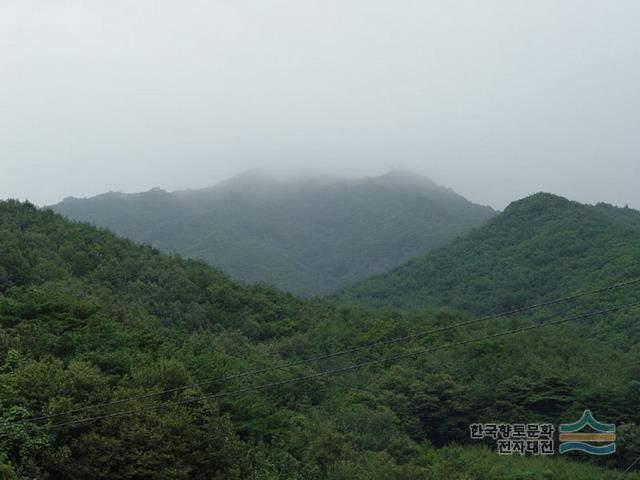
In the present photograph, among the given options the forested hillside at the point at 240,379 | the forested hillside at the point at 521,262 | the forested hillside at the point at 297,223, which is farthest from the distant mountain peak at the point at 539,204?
the forested hillside at the point at 240,379

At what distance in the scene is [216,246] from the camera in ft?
280

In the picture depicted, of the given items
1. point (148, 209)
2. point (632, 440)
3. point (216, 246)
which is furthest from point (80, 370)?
point (148, 209)

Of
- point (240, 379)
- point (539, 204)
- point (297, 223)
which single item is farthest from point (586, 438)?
point (297, 223)

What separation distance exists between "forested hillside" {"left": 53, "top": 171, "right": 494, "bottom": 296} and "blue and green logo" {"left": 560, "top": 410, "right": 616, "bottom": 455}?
5092cm

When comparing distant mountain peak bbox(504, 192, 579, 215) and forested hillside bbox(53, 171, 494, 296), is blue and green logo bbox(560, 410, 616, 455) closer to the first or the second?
distant mountain peak bbox(504, 192, 579, 215)

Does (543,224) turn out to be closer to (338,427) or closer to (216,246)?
(216,246)

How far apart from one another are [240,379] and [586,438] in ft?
42.6

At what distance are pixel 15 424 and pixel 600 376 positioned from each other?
84.1 ft

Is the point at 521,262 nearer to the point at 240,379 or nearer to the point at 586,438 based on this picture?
the point at 586,438

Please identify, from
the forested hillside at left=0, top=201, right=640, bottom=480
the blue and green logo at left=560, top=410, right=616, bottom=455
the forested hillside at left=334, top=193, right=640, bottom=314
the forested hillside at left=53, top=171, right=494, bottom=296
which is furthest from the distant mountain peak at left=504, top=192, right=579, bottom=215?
the blue and green logo at left=560, top=410, right=616, bottom=455

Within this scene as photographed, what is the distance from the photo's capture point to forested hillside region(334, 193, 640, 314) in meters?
52.5

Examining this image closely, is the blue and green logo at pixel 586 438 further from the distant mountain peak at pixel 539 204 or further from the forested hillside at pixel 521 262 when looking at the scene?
the distant mountain peak at pixel 539 204

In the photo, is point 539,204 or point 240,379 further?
point 539,204

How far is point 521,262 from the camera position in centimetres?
5856
